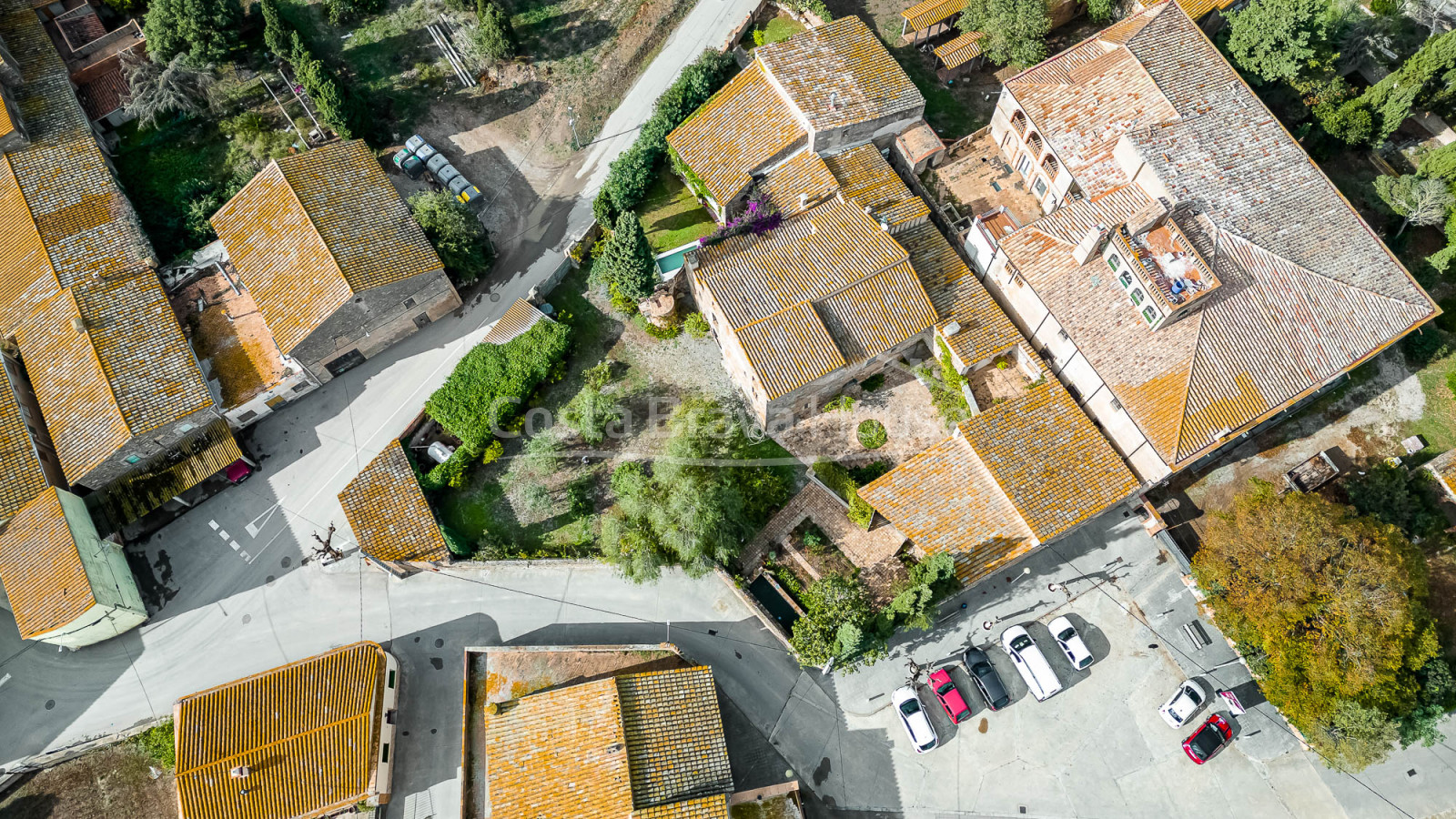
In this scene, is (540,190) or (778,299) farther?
(540,190)

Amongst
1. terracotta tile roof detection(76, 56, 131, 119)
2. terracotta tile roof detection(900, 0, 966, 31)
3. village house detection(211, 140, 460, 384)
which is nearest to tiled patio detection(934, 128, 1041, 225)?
terracotta tile roof detection(900, 0, 966, 31)

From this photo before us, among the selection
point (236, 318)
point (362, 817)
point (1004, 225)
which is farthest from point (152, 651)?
point (1004, 225)

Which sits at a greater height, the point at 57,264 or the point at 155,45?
the point at 155,45

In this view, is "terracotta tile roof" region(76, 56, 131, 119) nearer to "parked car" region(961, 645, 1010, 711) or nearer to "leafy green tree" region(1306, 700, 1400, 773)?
"parked car" region(961, 645, 1010, 711)

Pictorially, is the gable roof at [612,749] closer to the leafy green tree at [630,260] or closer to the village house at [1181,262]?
the leafy green tree at [630,260]

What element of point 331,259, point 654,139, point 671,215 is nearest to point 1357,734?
point 671,215

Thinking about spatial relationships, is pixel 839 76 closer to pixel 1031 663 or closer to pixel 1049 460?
pixel 1049 460

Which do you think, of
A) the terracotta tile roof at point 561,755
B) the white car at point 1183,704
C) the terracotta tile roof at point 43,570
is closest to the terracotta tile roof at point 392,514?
the terracotta tile roof at point 561,755

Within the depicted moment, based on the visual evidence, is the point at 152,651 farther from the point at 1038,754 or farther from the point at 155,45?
the point at 1038,754
